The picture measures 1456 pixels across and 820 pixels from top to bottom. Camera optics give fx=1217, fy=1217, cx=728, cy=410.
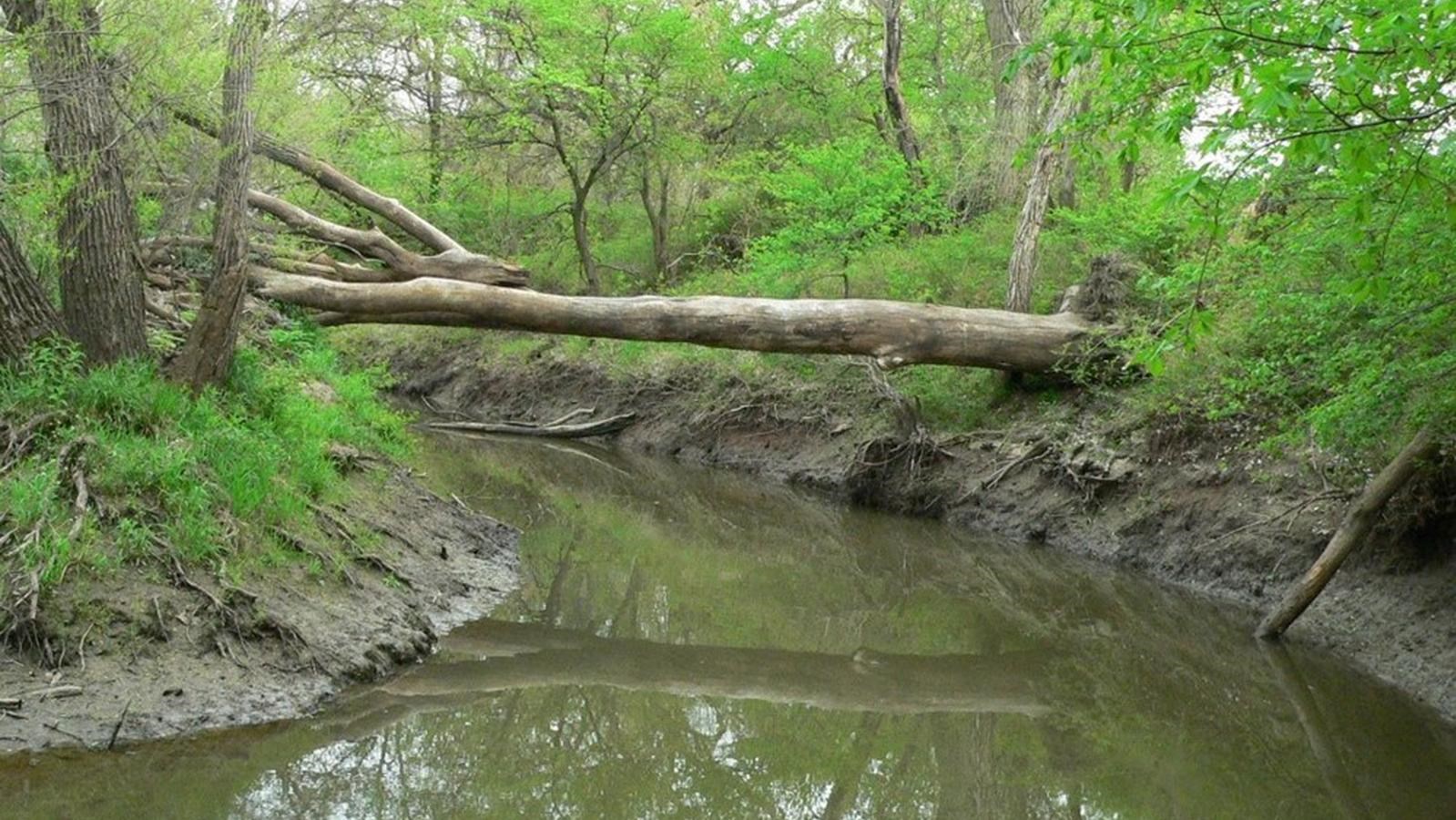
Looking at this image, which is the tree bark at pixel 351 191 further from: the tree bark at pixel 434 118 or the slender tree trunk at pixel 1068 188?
the slender tree trunk at pixel 1068 188

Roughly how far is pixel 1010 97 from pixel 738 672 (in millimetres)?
9339

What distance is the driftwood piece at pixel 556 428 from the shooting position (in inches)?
631

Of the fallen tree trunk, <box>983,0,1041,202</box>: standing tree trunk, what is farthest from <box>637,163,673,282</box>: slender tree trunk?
the fallen tree trunk

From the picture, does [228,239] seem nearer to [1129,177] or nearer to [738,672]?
[738,672]

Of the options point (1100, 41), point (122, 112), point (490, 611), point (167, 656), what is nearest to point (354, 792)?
point (167, 656)

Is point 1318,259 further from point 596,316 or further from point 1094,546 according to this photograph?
point 596,316

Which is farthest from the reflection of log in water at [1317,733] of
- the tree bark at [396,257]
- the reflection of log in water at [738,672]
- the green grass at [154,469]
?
the tree bark at [396,257]

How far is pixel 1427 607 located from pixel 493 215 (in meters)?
16.7

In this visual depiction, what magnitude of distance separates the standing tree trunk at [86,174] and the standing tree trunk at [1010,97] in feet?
29.1

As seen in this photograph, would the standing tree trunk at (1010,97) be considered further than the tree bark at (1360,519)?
Yes

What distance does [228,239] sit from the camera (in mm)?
7711

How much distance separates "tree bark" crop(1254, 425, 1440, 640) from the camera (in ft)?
22.3

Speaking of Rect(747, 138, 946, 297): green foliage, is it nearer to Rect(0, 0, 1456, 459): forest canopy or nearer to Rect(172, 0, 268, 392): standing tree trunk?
Rect(0, 0, 1456, 459): forest canopy

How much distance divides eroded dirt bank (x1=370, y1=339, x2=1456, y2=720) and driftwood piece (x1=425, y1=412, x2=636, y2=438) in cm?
21
